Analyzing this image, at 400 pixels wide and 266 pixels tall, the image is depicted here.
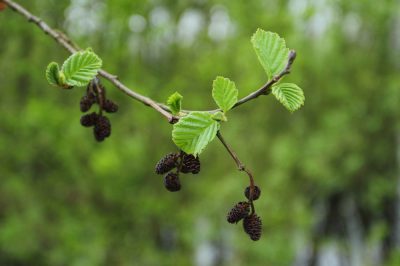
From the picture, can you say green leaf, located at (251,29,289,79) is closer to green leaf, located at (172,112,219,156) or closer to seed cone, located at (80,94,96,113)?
green leaf, located at (172,112,219,156)

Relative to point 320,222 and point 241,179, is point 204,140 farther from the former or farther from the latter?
point 320,222

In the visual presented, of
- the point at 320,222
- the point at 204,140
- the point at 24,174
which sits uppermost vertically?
the point at 320,222

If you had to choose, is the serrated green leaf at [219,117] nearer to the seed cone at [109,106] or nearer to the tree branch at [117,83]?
the tree branch at [117,83]

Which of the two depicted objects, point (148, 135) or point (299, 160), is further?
point (299, 160)

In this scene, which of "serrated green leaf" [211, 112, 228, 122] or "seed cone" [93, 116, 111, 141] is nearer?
"serrated green leaf" [211, 112, 228, 122]

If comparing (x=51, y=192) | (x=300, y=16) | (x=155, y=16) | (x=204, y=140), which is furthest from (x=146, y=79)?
(x=204, y=140)

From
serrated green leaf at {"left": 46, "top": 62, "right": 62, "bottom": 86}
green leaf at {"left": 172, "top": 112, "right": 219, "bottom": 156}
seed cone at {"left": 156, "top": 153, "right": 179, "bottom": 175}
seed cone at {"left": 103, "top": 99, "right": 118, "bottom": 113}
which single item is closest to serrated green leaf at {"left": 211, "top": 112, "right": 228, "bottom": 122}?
green leaf at {"left": 172, "top": 112, "right": 219, "bottom": 156}
